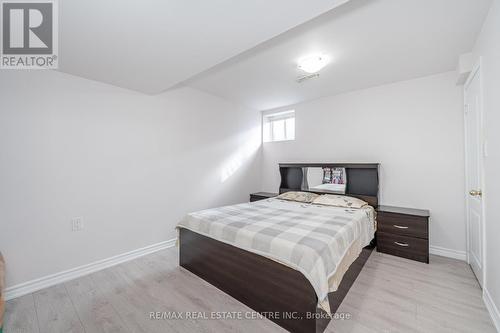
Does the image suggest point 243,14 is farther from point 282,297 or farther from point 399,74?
point 399,74

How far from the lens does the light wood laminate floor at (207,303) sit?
1664mm

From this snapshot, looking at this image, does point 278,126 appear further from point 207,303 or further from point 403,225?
point 207,303

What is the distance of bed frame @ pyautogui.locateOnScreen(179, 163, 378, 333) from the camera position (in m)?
1.56

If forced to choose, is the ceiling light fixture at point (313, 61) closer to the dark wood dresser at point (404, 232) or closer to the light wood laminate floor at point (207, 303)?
the dark wood dresser at point (404, 232)

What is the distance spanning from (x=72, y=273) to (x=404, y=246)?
4192mm

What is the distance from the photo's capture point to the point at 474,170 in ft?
7.76

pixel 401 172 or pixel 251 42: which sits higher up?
pixel 251 42

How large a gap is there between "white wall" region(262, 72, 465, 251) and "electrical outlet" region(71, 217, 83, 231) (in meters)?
3.90

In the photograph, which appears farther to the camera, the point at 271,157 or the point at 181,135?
the point at 271,157

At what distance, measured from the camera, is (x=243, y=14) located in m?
1.54

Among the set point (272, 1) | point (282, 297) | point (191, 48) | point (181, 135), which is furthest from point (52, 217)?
point (272, 1)

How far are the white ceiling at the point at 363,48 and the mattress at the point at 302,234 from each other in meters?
1.97

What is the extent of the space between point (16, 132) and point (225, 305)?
2.73 metres

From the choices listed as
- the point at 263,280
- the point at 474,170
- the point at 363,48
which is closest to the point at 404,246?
the point at 474,170
